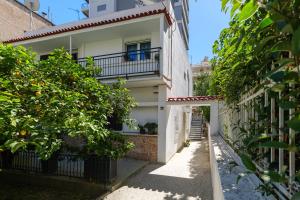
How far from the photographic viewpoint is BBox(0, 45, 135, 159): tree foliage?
169 inches

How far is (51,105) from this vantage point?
5.34m

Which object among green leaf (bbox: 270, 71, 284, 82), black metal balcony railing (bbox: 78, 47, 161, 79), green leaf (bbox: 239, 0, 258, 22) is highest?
black metal balcony railing (bbox: 78, 47, 161, 79)

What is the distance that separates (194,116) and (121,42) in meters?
20.1

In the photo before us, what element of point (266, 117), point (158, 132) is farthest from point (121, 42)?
point (266, 117)

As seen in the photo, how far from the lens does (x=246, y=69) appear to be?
10.2 feet

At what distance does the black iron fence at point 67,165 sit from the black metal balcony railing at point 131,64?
4671 millimetres

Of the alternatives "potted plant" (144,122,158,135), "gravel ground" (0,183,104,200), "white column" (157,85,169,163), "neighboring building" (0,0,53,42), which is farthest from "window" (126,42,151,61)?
"neighboring building" (0,0,53,42)

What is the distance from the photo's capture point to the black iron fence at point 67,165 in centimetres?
799

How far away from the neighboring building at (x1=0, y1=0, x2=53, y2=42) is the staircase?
1973 cm

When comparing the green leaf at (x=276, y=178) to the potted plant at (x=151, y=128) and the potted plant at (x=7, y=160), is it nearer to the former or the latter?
the potted plant at (x=7, y=160)

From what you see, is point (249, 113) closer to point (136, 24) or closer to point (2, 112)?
point (2, 112)

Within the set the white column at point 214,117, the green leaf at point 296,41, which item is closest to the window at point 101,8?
the white column at point 214,117

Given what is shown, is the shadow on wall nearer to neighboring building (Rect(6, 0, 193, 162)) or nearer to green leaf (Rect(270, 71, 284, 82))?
neighboring building (Rect(6, 0, 193, 162))

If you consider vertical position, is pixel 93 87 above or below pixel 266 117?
above
